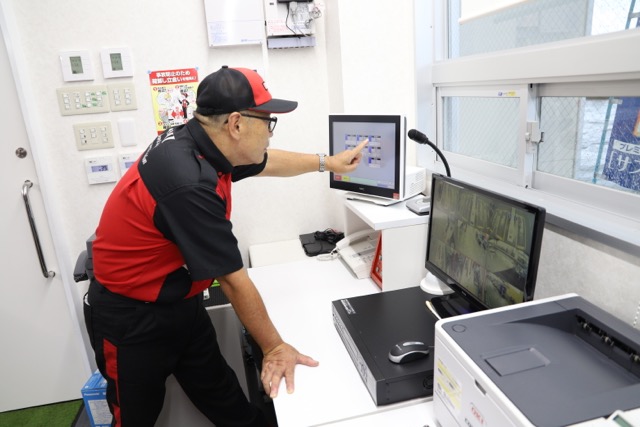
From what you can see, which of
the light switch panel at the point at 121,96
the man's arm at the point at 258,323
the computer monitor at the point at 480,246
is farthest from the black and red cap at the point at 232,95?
the light switch panel at the point at 121,96

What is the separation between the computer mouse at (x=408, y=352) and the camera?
42.9 inches

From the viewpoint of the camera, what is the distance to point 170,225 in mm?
1236

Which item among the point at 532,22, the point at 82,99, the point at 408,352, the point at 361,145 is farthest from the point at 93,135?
the point at 532,22

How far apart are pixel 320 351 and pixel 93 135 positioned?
5.27 ft

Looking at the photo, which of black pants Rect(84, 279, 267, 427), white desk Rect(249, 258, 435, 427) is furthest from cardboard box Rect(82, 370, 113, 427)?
white desk Rect(249, 258, 435, 427)

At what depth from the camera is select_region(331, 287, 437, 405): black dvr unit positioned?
42.2 inches

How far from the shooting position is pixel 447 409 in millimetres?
925

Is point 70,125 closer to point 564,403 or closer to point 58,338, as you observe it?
point 58,338

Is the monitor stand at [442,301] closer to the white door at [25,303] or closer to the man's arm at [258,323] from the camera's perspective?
the man's arm at [258,323]

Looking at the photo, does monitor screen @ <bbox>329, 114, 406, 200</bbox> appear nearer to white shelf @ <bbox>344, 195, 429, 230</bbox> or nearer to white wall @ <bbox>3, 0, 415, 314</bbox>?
white shelf @ <bbox>344, 195, 429, 230</bbox>

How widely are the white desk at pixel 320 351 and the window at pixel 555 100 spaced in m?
0.66

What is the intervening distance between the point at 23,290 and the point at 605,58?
2.63 m

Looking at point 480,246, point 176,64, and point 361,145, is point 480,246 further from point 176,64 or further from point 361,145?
point 176,64

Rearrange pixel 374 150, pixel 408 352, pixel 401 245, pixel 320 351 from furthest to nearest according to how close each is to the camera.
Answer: pixel 374 150 → pixel 401 245 → pixel 320 351 → pixel 408 352
